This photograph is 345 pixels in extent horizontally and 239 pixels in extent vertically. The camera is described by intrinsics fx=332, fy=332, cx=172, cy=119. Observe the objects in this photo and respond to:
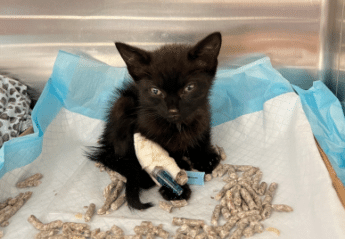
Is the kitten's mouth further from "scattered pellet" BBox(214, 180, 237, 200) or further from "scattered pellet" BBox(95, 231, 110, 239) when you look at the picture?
"scattered pellet" BBox(95, 231, 110, 239)

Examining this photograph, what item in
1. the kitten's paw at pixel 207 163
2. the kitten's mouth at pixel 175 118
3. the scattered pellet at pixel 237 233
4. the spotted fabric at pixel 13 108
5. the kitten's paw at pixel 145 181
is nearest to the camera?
the scattered pellet at pixel 237 233

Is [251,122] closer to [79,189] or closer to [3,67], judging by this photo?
[79,189]

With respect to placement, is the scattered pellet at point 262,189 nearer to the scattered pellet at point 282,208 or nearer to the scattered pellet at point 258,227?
the scattered pellet at point 282,208

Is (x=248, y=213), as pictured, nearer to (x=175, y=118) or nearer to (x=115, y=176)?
(x=175, y=118)

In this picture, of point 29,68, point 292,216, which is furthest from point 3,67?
point 292,216

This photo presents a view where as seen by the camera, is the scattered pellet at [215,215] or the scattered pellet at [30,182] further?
the scattered pellet at [30,182]

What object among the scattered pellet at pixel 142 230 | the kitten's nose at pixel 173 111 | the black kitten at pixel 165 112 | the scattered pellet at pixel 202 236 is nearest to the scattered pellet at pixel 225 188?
the black kitten at pixel 165 112

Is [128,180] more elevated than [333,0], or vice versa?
[333,0]

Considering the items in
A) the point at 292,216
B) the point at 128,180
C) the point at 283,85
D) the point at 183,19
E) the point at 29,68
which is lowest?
the point at 292,216
